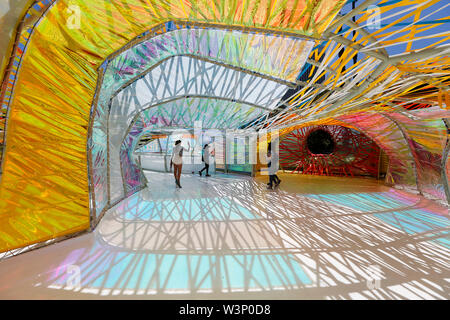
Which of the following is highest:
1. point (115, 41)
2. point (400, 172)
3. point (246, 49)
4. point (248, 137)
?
point (246, 49)

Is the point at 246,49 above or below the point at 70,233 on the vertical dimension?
above

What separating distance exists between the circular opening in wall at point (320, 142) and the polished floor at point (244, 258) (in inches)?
379

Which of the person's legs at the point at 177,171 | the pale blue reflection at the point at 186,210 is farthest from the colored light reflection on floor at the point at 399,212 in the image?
the person's legs at the point at 177,171

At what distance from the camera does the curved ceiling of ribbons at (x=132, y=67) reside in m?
2.49

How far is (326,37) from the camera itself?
3086mm

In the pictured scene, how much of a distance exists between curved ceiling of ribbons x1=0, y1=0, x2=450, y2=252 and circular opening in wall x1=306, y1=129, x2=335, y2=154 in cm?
742

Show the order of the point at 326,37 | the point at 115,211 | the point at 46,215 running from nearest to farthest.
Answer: the point at 326,37, the point at 46,215, the point at 115,211

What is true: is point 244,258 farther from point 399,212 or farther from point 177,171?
point 177,171

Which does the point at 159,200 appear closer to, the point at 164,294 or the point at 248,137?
the point at 164,294

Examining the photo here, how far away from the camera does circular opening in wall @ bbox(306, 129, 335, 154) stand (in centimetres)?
1449

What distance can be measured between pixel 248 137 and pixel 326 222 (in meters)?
10.6

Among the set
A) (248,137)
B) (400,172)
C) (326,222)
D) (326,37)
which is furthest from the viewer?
(248,137)

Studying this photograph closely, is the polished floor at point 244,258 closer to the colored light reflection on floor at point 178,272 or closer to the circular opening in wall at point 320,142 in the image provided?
the colored light reflection on floor at point 178,272

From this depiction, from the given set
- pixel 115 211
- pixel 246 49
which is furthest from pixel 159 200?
pixel 246 49
